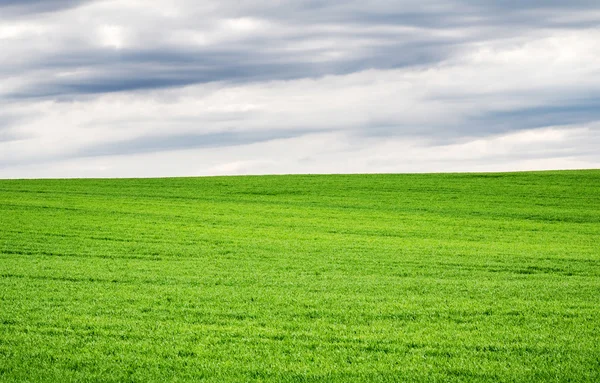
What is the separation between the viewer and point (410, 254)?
2217 centimetres

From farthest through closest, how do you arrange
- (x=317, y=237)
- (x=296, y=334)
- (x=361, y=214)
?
1. (x=361, y=214)
2. (x=317, y=237)
3. (x=296, y=334)

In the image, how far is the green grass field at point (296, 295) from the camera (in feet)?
32.3

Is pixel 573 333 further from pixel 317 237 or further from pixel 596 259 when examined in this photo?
pixel 317 237

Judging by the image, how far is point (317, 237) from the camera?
1052 inches

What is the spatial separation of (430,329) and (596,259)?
42.1 ft

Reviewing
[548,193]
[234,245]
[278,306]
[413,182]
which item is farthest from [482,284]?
[413,182]

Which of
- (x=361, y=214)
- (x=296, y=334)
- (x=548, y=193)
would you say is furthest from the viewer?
(x=548, y=193)

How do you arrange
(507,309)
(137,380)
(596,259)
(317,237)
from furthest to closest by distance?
(317,237) → (596,259) → (507,309) → (137,380)

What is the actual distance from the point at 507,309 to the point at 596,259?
1018 centimetres

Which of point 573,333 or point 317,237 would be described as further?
point 317,237

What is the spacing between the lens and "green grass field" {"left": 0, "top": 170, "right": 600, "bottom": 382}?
9852 millimetres

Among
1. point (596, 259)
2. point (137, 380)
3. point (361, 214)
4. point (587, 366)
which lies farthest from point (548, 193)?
point (137, 380)

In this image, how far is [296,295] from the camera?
14.9m

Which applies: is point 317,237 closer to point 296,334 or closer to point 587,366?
point 296,334
